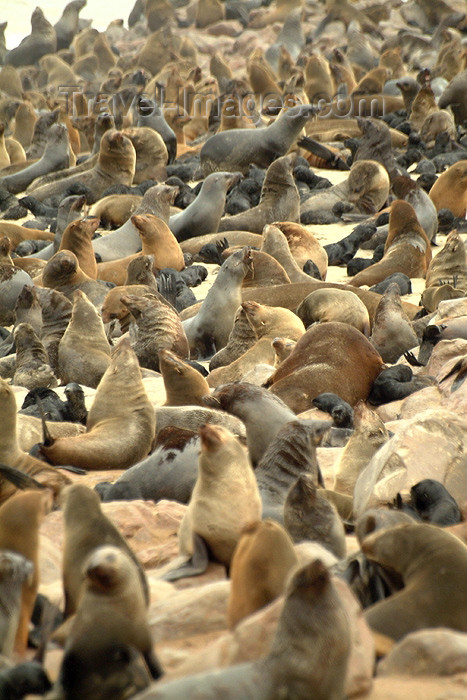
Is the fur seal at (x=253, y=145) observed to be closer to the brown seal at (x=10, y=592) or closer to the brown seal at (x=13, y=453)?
the brown seal at (x=13, y=453)

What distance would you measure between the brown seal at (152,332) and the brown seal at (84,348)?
0.43 metres

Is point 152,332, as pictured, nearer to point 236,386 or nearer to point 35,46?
point 236,386

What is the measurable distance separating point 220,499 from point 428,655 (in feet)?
4.28

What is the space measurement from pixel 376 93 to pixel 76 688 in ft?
62.7

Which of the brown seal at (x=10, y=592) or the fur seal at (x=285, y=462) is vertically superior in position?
the brown seal at (x=10, y=592)

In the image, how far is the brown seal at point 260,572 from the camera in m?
2.90

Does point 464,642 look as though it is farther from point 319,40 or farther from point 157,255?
point 319,40

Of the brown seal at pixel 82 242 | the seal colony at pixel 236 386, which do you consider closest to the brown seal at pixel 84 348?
the seal colony at pixel 236 386

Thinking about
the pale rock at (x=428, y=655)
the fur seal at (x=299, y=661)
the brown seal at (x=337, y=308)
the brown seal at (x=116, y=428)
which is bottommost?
the brown seal at (x=337, y=308)

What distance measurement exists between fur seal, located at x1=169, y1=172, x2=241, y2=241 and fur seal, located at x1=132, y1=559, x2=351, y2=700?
34.9 ft

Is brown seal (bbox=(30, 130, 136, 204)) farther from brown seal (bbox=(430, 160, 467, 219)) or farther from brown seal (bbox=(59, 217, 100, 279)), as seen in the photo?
brown seal (bbox=(430, 160, 467, 219))

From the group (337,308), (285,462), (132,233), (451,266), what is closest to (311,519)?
(285,462)

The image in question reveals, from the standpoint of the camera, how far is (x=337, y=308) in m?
8.52

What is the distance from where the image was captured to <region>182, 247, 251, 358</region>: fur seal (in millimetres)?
8844
